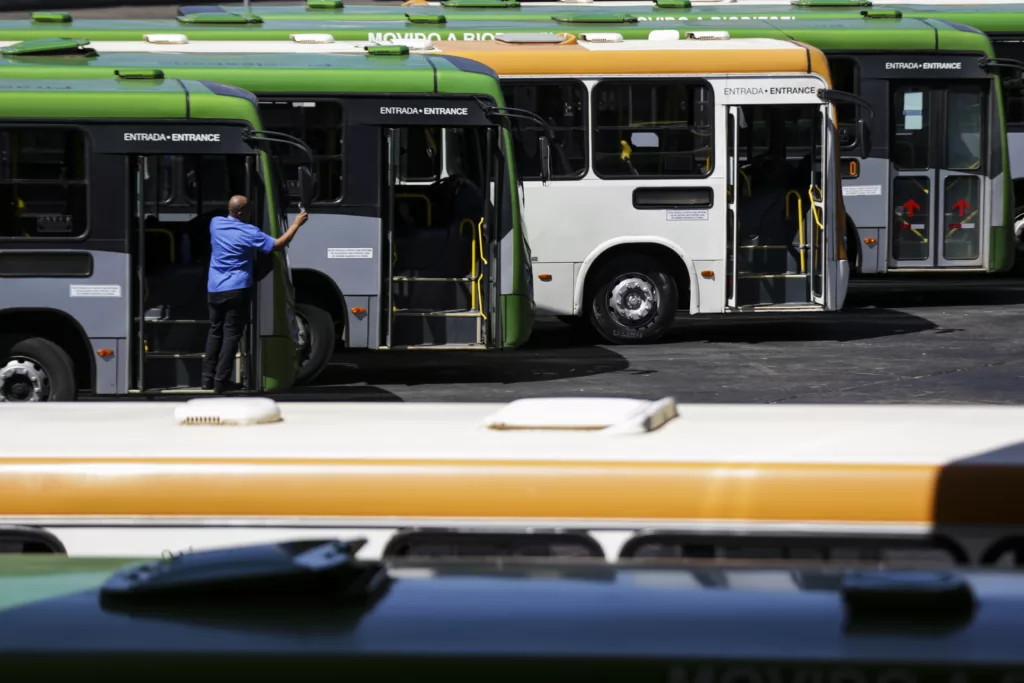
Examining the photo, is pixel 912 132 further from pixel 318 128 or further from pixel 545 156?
pixel 318 128

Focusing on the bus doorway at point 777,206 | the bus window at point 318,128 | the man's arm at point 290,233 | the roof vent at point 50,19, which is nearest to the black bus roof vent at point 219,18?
the roof vent at point 50,19

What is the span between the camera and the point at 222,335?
1280 cm

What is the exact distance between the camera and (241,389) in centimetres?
1298

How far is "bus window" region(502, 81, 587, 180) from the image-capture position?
17250 millimetres

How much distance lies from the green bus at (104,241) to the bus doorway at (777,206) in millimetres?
5756

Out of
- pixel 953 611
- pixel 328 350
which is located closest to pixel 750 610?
pixel 953 611

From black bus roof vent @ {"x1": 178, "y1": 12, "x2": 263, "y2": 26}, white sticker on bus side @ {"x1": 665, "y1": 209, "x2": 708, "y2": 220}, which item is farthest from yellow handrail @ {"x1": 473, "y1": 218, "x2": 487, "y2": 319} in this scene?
black bus roof vent @ {"x1": 178, "y1": 12, "x2": 263, "y2": 26}

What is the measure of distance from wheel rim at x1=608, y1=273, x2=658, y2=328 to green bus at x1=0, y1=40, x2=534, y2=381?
2374mm

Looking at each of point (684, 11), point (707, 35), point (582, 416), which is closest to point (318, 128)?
point (707, 35)

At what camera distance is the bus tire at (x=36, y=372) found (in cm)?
1272

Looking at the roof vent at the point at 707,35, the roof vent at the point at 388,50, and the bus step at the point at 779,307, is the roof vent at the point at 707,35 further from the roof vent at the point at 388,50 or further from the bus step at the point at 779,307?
the roof vent at the point at 388,50

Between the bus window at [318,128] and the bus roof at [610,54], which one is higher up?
the bus roof at [610,54]

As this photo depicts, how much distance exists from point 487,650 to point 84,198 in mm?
10689

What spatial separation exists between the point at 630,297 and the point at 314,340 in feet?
12.5
